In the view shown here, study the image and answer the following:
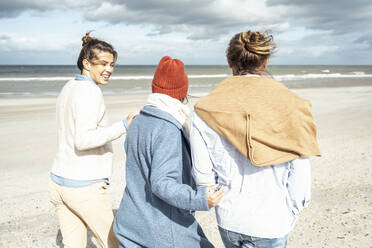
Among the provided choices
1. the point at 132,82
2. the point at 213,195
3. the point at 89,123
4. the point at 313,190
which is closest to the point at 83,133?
the point at 89,123

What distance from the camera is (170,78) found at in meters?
1.71

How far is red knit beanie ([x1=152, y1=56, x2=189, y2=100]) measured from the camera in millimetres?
1708

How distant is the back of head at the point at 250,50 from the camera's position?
1.60 m

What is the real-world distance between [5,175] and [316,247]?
4.88 m

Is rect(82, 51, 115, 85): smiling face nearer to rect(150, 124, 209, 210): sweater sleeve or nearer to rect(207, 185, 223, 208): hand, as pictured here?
rect(150, 124, 209, 210): sweater sleeve

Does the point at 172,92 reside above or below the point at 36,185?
above

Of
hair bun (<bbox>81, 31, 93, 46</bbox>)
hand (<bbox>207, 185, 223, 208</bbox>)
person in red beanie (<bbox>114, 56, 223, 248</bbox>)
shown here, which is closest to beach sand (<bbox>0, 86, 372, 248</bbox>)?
person in red beanie (<bbox>114, 56, 223, 248</bbox>)

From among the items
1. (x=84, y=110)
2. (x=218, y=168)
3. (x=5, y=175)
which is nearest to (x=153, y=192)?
(x=218, y=168)

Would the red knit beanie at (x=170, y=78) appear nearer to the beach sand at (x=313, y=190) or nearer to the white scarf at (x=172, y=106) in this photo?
the white scarf at (x=172, y=106)

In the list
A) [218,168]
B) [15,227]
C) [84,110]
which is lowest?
[15,227]

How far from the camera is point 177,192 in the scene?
1.56m

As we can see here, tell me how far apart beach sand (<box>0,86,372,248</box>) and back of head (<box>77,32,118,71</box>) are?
7.01 feet

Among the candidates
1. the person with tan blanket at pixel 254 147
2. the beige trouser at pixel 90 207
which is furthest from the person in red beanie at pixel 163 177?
the beige trouser at pixel 90 207

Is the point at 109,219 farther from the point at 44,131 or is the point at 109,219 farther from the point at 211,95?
the point at 44,131
